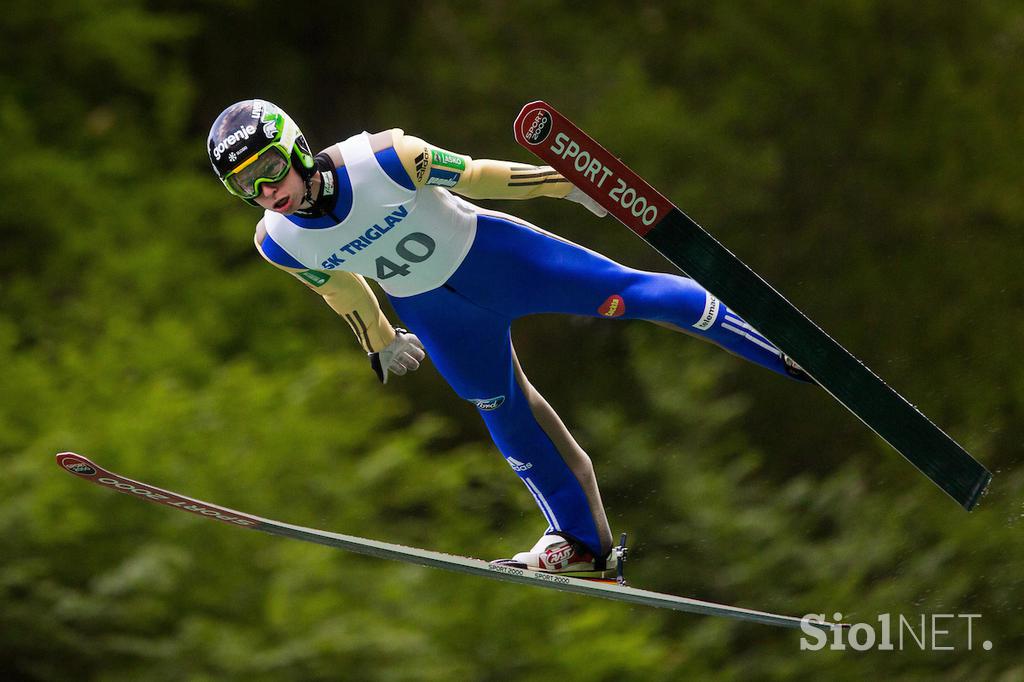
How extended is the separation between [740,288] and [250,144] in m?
1.52

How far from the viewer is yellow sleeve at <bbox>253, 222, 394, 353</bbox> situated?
4.70 meters

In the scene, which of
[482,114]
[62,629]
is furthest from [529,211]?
[62,629]

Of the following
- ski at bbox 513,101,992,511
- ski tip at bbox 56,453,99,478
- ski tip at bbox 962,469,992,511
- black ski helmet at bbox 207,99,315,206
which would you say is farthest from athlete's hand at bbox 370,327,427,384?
ski tip at bbox 962,469,992,511

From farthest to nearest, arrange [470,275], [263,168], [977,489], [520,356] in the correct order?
1. [520,356]
2. [977,489]
3. [470,275]
4. [263,168]

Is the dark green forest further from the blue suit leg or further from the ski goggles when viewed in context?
the ski goggles

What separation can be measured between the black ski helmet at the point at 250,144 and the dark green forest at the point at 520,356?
3488 millimetres

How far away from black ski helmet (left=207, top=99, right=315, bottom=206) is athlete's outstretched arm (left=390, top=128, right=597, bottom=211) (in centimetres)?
31

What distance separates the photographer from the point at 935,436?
4.83m

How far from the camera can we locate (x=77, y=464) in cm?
512

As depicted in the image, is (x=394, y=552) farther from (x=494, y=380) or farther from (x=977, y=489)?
(x=977, y=489)

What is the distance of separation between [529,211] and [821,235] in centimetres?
211

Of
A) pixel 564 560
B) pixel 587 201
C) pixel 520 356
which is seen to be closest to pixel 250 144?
pixel 587 201

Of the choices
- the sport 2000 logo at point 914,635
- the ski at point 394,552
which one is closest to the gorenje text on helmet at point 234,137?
the ski at point 394,552

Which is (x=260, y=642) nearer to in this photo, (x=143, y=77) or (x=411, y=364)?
(x=411, y=364)
